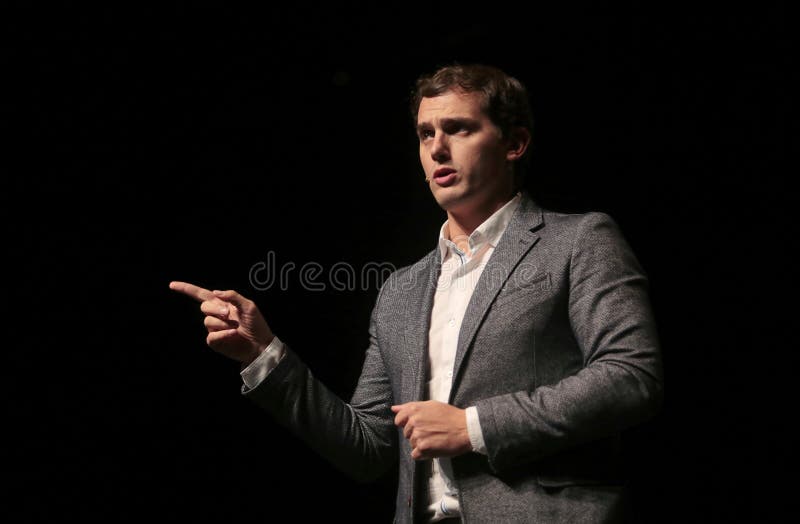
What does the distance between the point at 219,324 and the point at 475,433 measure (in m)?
0.59

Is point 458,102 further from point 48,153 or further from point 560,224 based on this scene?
point 48,153

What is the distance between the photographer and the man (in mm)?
1315

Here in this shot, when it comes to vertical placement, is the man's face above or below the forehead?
below

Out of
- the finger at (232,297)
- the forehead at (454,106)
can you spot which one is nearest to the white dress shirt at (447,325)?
the finger at (232,297)

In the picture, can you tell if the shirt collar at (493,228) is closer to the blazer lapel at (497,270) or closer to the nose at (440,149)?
the blazer lapel at (497,270)

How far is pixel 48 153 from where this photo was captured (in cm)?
230

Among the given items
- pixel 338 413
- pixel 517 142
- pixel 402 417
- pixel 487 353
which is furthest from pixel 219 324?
pixel 517 142

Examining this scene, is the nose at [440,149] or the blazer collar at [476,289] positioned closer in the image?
the blazer collar at [476,289]

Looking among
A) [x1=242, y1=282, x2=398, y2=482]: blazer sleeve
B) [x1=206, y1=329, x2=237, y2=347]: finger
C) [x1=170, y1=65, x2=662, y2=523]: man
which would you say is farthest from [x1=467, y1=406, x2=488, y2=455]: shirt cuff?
[x1=206, y1=329, x2=237, y2=347]: finger

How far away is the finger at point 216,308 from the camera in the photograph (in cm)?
151

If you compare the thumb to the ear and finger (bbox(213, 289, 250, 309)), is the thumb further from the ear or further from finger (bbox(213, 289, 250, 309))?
the ear

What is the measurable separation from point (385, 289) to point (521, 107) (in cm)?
57

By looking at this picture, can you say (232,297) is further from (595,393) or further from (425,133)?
(595,393)

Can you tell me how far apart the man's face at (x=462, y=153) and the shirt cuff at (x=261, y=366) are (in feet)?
1.67
